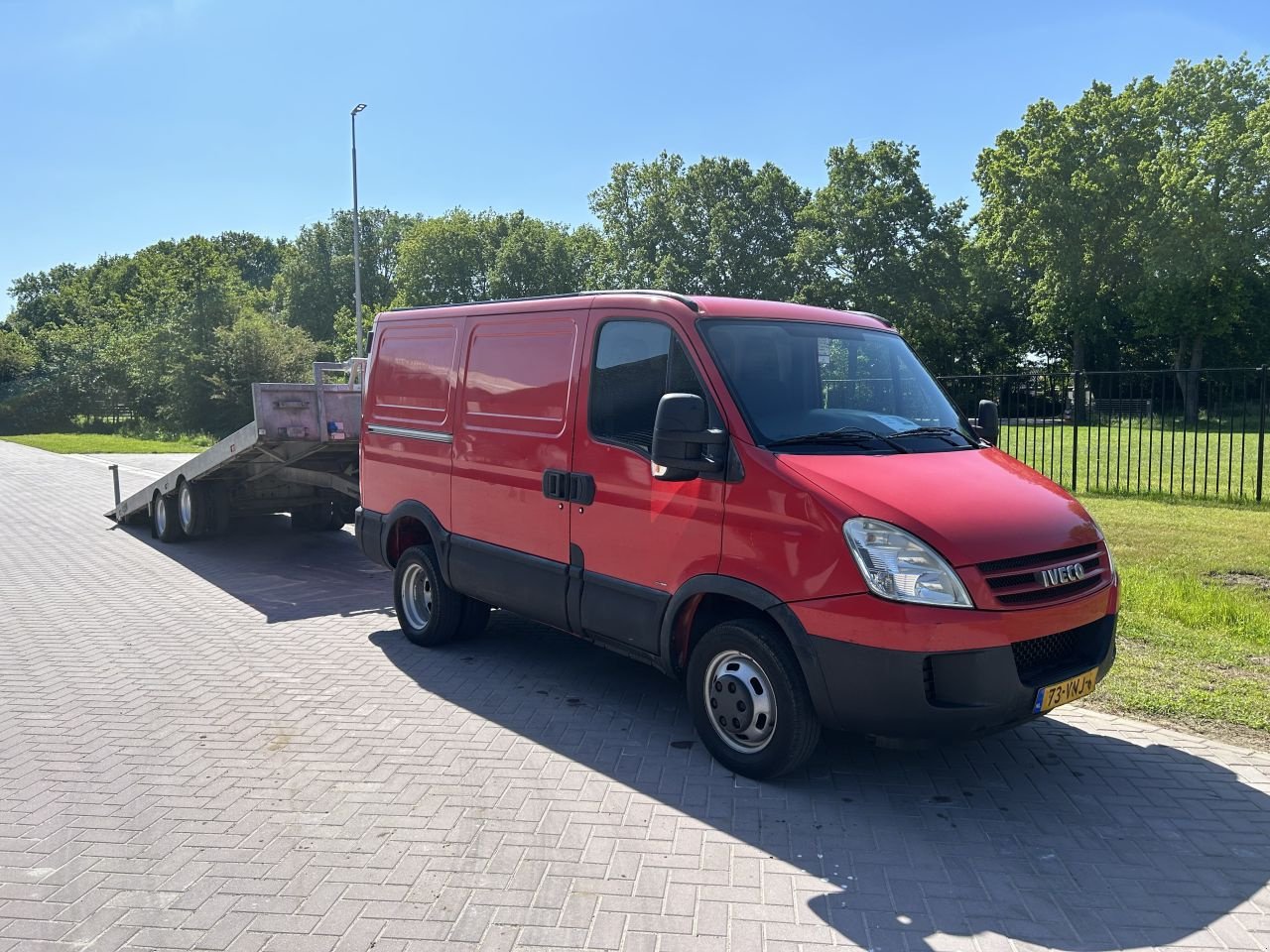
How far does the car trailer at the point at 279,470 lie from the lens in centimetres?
984

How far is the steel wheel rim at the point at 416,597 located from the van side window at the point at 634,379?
248 centimetres

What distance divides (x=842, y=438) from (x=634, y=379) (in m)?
1.20

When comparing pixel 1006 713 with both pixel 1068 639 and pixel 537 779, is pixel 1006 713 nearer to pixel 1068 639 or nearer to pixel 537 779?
pixel 1068 639

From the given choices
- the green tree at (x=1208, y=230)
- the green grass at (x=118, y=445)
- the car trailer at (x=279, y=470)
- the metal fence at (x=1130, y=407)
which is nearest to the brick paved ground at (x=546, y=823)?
the car trailer at (x=279, y=470)

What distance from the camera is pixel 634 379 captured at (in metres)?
4.99

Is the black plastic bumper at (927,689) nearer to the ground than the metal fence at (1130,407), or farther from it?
nearer to the ground

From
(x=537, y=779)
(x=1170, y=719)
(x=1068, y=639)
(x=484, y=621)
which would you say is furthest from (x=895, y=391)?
(x=484, y=621)

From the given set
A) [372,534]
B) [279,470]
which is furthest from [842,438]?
[279,470]

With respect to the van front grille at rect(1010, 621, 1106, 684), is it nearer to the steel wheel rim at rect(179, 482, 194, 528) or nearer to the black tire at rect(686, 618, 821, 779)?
the black tire at rect(686, 618, 821, 779)

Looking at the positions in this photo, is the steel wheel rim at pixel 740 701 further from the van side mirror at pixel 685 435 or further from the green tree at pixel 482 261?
the green tree at pixel 482 261

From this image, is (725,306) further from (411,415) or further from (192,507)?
(192,507)

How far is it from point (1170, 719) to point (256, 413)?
27.9 ft

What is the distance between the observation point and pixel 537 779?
448 cm

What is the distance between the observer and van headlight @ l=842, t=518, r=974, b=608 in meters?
3.82
